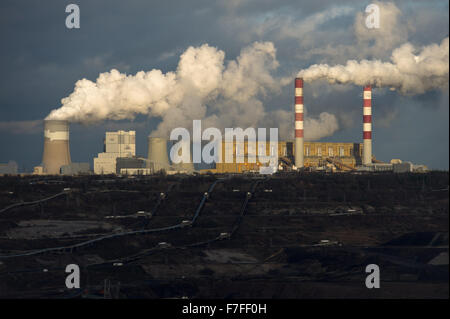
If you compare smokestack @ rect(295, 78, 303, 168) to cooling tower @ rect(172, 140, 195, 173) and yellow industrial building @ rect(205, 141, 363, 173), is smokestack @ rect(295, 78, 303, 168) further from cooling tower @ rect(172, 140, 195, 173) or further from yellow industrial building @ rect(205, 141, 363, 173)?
cooling tower @ rect(172, 140, 195, 173)

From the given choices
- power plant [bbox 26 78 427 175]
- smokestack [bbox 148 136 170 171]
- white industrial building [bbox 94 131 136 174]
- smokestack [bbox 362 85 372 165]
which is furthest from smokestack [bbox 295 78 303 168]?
white industrial building [bbox 94 131 136 174]

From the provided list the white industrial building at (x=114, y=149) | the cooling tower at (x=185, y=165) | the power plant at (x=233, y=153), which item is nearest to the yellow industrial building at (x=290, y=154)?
the power plant at (x=233, y=153)

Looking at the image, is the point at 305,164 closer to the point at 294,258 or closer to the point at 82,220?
the point at 82,220

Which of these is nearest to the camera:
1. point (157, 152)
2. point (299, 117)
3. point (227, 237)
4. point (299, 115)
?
point (227, 237)

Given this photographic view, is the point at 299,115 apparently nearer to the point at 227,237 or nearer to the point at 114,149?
the point at 114,149

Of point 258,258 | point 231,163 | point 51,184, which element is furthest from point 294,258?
point 231,163

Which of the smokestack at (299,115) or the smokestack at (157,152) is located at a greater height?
the smokestack at (299,115)

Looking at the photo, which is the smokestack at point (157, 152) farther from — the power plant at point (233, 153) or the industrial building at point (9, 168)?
the industrial building at point (9, 168)

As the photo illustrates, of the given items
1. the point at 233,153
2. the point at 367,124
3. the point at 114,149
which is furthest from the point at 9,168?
the point at 367,124

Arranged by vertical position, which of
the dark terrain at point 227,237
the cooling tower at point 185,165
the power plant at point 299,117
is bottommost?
the dark terrain at point 227,237
